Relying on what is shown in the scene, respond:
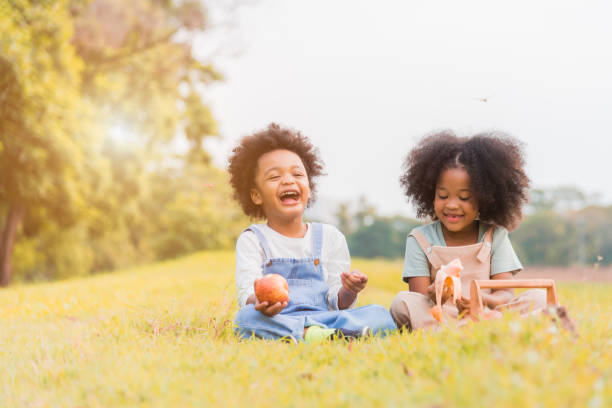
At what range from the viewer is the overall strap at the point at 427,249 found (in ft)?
13.4

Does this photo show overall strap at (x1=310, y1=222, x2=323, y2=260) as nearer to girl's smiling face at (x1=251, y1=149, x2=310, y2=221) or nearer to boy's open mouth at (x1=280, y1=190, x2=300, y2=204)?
girl's smiling face at (x1=251, y1=149, x2=310, y2=221)

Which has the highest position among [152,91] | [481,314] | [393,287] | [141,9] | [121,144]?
[141,9]

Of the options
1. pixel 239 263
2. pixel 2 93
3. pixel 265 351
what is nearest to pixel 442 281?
pixel 265 351

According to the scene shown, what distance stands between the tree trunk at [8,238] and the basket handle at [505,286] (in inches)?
566

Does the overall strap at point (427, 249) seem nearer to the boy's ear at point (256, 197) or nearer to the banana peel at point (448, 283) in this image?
the banana peel at point (448, 283)

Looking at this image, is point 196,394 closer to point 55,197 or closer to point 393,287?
point 393,287

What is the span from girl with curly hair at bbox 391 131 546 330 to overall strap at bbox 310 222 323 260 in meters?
0.69

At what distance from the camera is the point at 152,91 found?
1934cm

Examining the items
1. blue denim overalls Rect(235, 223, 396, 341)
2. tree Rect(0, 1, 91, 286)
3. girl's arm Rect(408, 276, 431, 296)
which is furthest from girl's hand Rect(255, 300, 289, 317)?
tree Rect(0, 1, 91, 286)

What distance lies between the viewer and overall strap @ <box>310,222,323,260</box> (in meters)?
4.38

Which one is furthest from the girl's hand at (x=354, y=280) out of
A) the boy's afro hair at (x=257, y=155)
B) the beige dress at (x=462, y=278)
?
the boy's afro hair at (x=257, y=155)

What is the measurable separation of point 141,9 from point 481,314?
16863 millimetres

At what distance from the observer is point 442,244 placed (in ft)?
13.8

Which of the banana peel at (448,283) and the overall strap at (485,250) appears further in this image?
the overall strap at (485,250)
